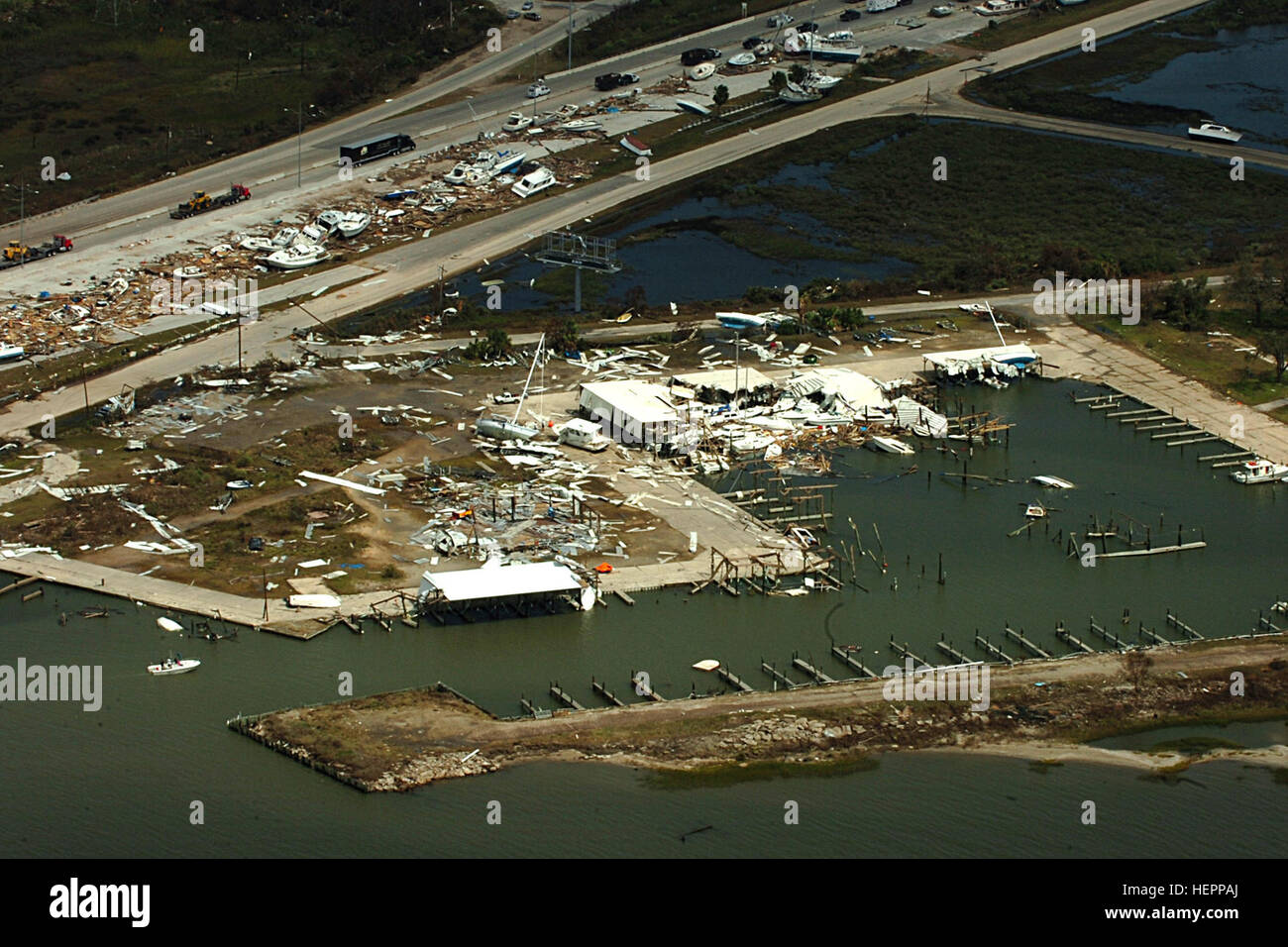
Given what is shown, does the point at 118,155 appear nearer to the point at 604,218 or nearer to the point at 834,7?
the point at 604,218

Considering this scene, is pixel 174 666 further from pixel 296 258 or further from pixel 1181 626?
pixel 296 258

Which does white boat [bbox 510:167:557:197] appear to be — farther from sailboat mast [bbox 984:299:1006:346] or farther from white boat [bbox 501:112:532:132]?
sailboat mast [bbox 984:299:1006:346]

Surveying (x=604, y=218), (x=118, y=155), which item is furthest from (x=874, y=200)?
(x=118, y=155)

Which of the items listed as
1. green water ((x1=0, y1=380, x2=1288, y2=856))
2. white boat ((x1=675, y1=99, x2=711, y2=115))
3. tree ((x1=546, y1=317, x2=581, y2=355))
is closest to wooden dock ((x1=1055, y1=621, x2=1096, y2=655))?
green water ((x1=0, y1=380, x2=1288, y2=856))

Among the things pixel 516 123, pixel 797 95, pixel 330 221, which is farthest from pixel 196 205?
pixel 797 95
